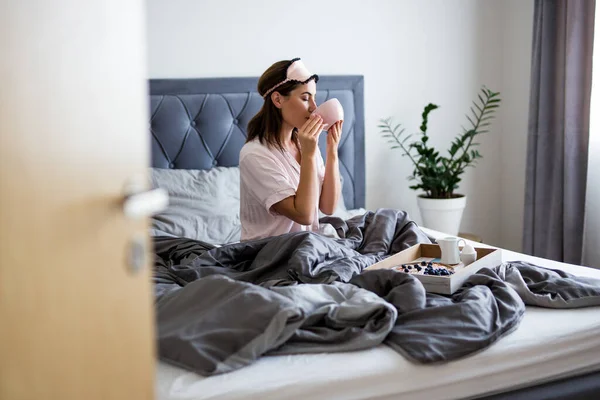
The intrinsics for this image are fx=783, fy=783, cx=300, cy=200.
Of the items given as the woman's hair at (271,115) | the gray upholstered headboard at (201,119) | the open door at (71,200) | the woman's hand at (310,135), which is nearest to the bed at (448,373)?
the open door at (71,200)

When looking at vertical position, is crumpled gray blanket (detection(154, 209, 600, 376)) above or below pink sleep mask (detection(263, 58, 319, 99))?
below

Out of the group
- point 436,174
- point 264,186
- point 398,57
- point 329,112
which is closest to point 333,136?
point 329,112

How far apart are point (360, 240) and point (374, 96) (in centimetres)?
172

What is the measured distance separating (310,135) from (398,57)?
70.9 inches

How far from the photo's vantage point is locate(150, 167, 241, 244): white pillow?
333 cm

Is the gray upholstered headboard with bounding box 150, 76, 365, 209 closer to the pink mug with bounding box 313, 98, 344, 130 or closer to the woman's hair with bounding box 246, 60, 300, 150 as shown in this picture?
the woman's hair with bounding box 246, 60, 300, 150

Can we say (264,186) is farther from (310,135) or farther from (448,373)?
(448,373)

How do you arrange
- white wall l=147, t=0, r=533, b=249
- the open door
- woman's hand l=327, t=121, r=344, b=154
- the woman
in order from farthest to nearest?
white wall l=147, t=0, r=533, b=249, woman's hand l=327, t=121, r=344, b=154, the woman, the open door

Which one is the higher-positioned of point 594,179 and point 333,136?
point 333,136

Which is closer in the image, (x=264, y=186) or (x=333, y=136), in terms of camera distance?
(x=264, y=186)

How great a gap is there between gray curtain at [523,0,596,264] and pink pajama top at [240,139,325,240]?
1.80 meters

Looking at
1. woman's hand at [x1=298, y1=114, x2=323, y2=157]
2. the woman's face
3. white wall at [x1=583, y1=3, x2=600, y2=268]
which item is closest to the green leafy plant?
white wall at [x1=583, y1=3, x2=600, y2=268]

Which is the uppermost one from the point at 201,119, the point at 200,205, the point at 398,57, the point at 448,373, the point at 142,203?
the point at 398,57

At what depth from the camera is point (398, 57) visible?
4.42 metres
